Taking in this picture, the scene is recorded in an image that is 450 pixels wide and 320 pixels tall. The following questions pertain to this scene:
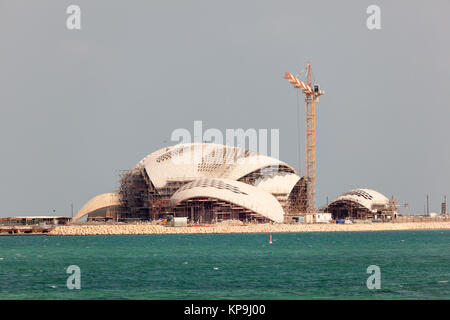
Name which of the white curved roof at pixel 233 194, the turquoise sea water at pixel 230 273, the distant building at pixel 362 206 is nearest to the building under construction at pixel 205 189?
the white curved roof at pixel 233 194

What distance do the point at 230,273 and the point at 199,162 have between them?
98.5 meters

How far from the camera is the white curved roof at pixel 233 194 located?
134 metres

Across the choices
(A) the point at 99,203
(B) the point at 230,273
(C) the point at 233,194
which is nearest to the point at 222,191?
(C) the point at 233,194

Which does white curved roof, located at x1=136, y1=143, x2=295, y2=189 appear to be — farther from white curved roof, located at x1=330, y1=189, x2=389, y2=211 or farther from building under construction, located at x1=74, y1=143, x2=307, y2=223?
white curved roof, located at x1=330, y1=189, x2=389, y2=211

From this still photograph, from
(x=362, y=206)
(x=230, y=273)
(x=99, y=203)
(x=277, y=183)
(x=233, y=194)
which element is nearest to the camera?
(x=230, y=273)

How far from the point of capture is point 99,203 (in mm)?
161875

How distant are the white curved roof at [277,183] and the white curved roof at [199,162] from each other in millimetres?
3378

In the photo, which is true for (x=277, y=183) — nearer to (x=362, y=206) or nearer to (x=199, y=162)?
(x=199, y=162)

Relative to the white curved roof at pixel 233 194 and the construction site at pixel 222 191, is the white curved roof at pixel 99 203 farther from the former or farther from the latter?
the white curved roof at pixel 233 194

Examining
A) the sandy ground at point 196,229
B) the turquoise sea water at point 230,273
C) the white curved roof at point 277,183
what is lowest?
the turquoise sea water at point 230,273

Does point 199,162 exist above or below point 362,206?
above

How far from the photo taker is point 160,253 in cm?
7800
